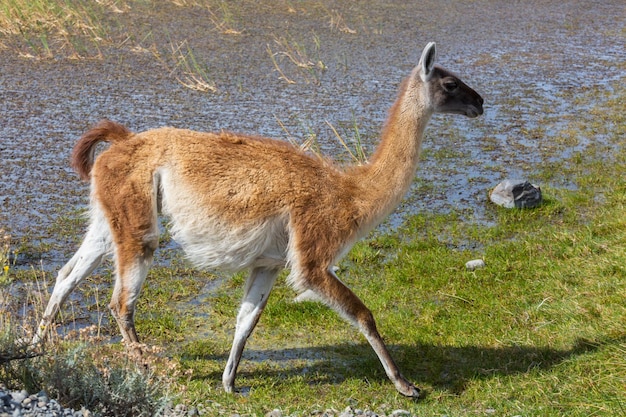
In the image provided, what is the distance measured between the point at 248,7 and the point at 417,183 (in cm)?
1044

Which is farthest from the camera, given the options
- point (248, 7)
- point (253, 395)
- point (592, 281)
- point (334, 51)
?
point (248, 7)

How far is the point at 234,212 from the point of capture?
18.4 ft

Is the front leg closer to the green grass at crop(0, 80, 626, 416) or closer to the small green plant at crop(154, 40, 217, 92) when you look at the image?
the green grass at crop(0, 80, 626, 416)

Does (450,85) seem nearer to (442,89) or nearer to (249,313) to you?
(442,89)

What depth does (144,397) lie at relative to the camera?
4.46 meters

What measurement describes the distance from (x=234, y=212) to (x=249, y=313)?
769mm

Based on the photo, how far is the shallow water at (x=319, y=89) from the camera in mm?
9578

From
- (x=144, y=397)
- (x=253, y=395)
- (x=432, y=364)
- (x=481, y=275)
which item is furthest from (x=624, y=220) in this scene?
(x=144, y=397)

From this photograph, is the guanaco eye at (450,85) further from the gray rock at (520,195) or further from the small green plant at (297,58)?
the small green plant at (297,58)

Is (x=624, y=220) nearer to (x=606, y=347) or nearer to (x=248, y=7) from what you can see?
(x=606, y=347)

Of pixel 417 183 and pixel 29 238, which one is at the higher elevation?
pixel 29 238

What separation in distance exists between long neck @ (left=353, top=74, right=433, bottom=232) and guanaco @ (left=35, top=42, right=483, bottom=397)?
0.01 metres

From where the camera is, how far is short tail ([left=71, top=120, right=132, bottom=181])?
589 centimetres

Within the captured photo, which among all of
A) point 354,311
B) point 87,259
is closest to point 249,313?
point 354,311
